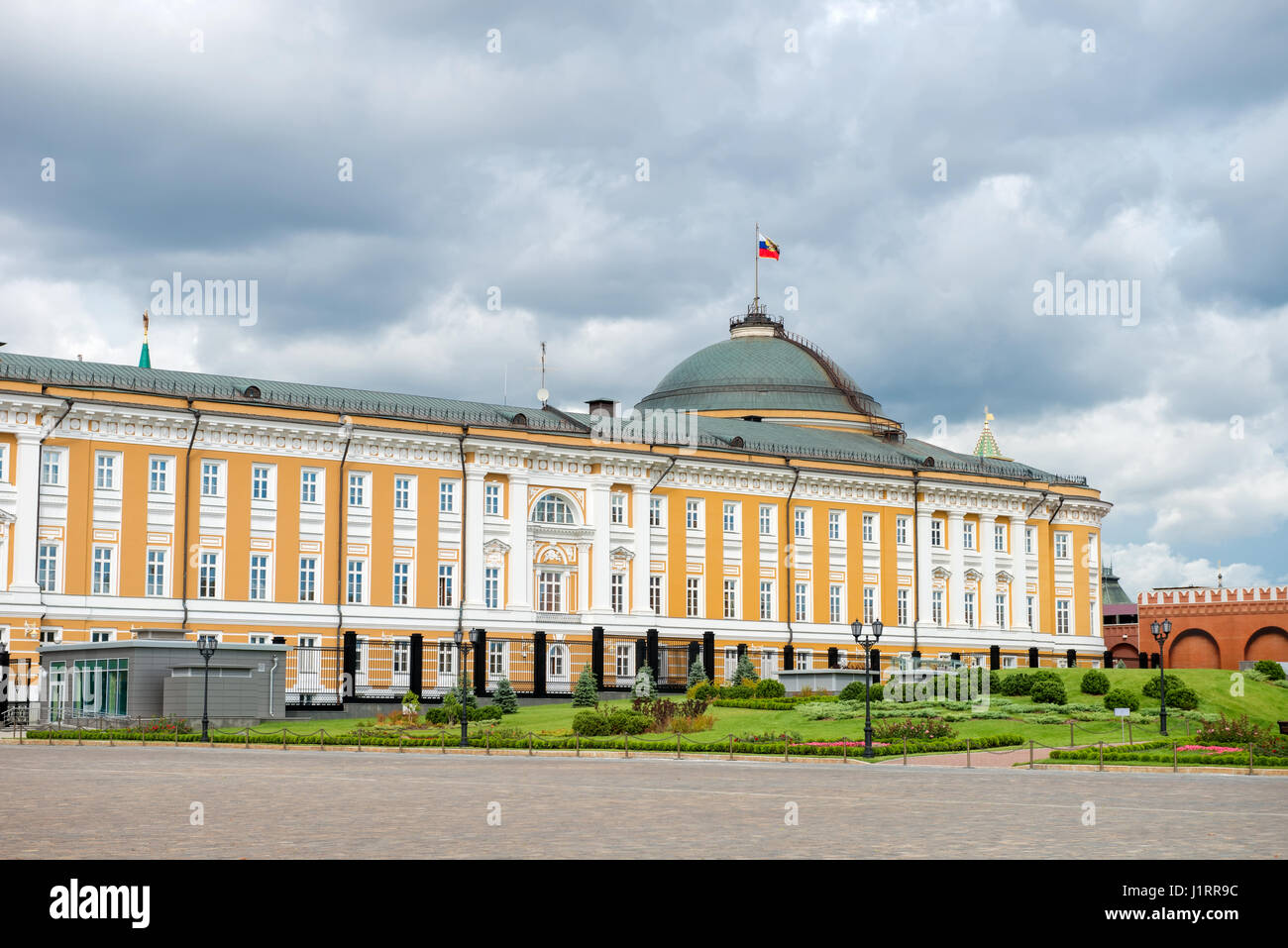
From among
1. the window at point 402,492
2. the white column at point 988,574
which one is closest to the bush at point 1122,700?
the white column at point 988,574

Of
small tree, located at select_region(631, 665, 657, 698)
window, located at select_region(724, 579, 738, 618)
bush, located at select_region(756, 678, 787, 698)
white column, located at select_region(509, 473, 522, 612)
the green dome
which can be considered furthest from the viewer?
the green dome

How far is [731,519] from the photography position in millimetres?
72125

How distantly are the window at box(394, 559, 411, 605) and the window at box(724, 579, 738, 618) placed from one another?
15747 mm

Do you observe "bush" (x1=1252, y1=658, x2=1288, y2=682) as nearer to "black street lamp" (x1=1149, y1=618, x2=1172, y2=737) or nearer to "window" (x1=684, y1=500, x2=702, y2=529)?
"black street lamp" (x1=1149, y1=618, x2=1172, y2=737)

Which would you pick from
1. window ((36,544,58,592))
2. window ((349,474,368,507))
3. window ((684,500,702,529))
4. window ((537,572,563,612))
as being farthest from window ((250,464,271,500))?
window ((684,500,702,529))

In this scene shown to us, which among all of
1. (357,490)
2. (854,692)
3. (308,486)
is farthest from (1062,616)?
(308,486)

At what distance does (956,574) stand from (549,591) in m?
23.0

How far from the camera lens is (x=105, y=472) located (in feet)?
189

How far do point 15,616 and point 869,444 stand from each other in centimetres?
4502

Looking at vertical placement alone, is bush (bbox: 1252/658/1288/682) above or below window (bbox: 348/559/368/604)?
below

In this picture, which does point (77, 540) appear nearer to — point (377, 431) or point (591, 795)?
point (377, 431)

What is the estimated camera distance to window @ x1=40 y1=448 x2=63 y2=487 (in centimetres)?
5638

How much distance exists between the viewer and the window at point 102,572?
56969 mm

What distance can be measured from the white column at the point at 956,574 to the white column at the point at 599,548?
20.0 metres
